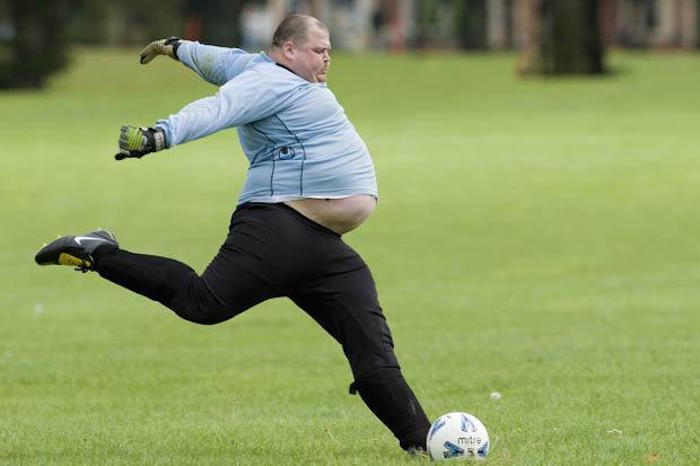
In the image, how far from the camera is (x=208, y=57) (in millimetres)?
8391

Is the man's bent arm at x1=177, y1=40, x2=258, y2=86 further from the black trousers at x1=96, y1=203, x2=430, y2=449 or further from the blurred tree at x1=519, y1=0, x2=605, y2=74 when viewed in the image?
the blurred tree at x1=519, y1=0, x2=605, y2=74

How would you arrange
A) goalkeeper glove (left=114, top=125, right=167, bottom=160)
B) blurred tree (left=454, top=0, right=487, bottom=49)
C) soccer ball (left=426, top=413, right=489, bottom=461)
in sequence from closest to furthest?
goalkeeper glove (left=114, top=125, right=167, bottom=160)
soccer ball (left=426, top=413, right=489, bottom=461)
blurred tree (left=454, top=0, right=487, bottom=49)

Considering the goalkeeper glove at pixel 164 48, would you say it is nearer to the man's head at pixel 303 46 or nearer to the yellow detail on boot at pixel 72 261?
the man's head at pixel 303 46

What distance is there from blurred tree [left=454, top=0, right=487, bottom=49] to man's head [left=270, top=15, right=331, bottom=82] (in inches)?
2729

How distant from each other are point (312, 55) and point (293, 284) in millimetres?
1050

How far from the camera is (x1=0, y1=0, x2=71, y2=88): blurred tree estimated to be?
5612 cm

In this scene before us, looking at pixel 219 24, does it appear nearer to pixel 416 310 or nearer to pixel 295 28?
pixel 416 310

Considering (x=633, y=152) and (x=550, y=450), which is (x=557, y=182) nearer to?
(x=633, y=152)

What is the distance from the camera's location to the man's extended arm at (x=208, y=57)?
8.31m

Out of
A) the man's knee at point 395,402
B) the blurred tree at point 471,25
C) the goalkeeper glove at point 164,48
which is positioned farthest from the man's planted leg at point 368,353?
the blurred tree at point 471,25

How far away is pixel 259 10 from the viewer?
98.1 metres

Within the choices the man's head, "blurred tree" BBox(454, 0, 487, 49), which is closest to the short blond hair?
the man's head

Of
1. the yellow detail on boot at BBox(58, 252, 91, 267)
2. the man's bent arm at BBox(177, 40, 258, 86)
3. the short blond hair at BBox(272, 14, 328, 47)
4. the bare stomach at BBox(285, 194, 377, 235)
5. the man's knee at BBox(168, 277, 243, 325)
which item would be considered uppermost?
the short blond hair at BBox(272, 14, 328, 47)

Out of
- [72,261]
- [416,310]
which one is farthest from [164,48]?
[416,310]
